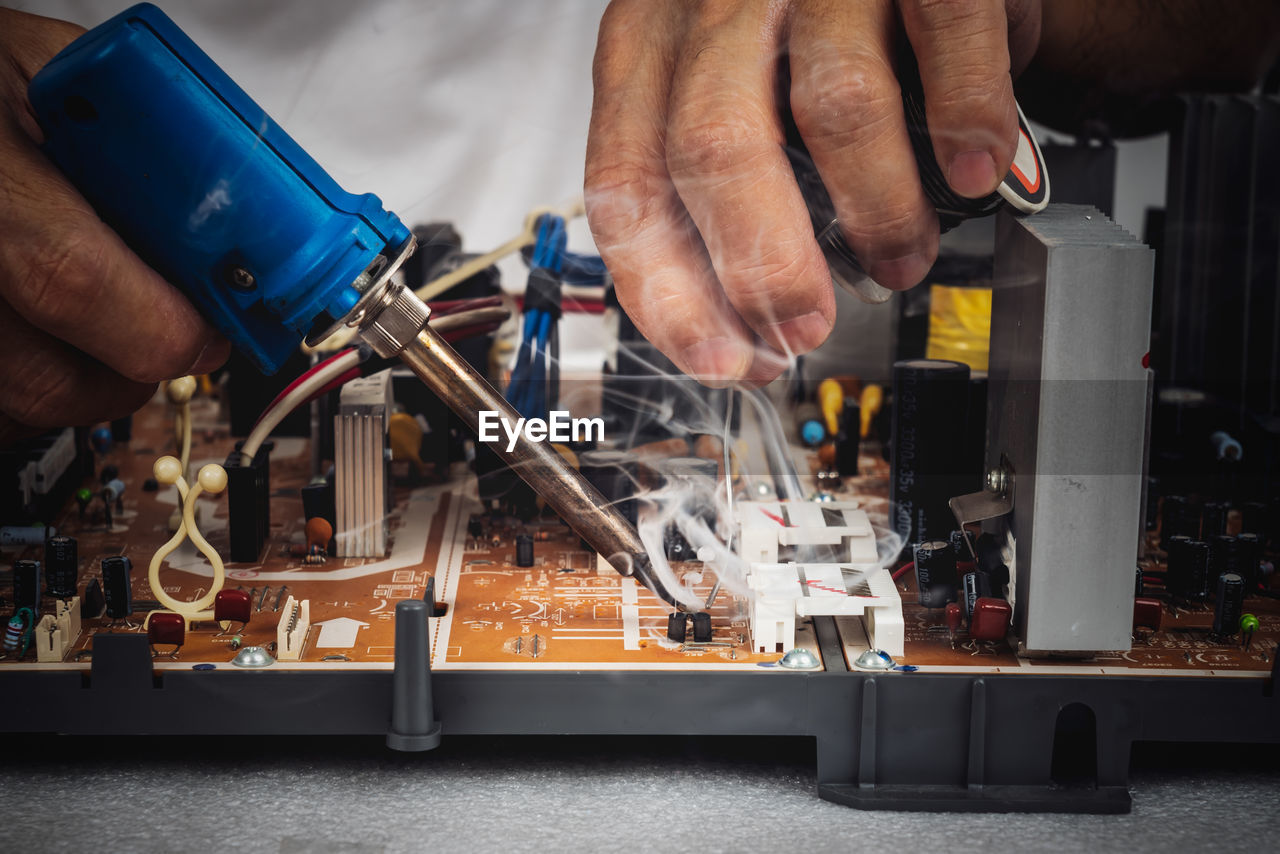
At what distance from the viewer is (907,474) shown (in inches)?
76.5

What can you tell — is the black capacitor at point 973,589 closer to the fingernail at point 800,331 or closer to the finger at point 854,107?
the fingernail at point 800,331

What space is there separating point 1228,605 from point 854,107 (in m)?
0.77

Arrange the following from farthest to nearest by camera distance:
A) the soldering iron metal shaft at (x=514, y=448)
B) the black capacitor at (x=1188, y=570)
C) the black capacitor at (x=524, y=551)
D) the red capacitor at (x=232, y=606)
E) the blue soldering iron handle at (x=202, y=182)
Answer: the black capacitor at (x=524, y=551) → the black capacitor at (x=1188, y=570) → the red capacitor at (x=232, y=606) → the soldering iron metal shaft at (x=514, y=448) → the blue soldering iron handle at (x=202, y=182)

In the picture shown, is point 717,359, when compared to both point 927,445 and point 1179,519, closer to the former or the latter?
point 927,445

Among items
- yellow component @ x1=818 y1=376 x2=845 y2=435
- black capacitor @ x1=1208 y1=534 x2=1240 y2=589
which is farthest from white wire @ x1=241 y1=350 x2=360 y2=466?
black capacitor @ x1=1208 y1=534 x2=1240 y2=589

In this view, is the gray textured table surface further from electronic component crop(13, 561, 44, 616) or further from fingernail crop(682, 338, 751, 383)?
fingernail crop(682, 338, 751, 383)

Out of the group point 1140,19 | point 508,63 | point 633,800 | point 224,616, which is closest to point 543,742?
point 633,800

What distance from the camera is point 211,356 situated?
5.22 feet

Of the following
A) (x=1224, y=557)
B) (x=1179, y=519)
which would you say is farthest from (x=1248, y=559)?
(x=1179, y=519)

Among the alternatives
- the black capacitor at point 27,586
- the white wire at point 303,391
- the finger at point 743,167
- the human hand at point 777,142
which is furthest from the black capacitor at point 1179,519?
the black capacitor at point 27,586

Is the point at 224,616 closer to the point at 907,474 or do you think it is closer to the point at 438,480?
the point at 438,480

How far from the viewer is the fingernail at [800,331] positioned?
5.16ft

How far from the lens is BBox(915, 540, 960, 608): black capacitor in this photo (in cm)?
176

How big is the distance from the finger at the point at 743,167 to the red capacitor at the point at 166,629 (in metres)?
0.74
